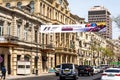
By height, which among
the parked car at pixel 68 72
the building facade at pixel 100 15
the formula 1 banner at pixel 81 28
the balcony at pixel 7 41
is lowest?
the parked car at pixel 68 72

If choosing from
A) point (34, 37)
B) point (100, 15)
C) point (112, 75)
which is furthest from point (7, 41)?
point (100, 15)

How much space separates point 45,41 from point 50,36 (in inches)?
145

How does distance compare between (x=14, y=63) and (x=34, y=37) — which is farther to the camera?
(x=34, y=37)

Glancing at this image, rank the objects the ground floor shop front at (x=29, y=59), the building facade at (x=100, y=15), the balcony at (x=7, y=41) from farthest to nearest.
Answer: the building facade at (x=100, y=15), the ground floor shop front at (x=29, y=59), the balcony at (x=7, y=41)

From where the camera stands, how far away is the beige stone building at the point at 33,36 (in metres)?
53.9

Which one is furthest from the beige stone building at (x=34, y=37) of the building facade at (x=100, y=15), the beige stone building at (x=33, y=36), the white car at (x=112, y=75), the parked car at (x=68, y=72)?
the building facade at (x=100, y=15)

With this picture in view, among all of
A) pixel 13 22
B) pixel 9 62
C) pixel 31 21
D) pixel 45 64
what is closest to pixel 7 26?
pixel 13 22

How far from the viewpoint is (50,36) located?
76.6 meters

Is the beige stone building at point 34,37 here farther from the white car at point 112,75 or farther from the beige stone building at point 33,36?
the white car at point 112,75

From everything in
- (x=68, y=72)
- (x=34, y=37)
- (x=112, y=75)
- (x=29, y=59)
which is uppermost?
(x=34, y=37)

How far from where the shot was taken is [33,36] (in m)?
66.1

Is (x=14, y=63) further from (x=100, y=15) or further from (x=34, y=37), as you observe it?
(x=100, y=15)

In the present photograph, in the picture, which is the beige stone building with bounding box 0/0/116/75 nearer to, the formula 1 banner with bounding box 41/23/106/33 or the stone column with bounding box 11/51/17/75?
the stone column with bounding box 11/51/17/75

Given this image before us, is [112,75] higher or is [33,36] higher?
[33,36]
